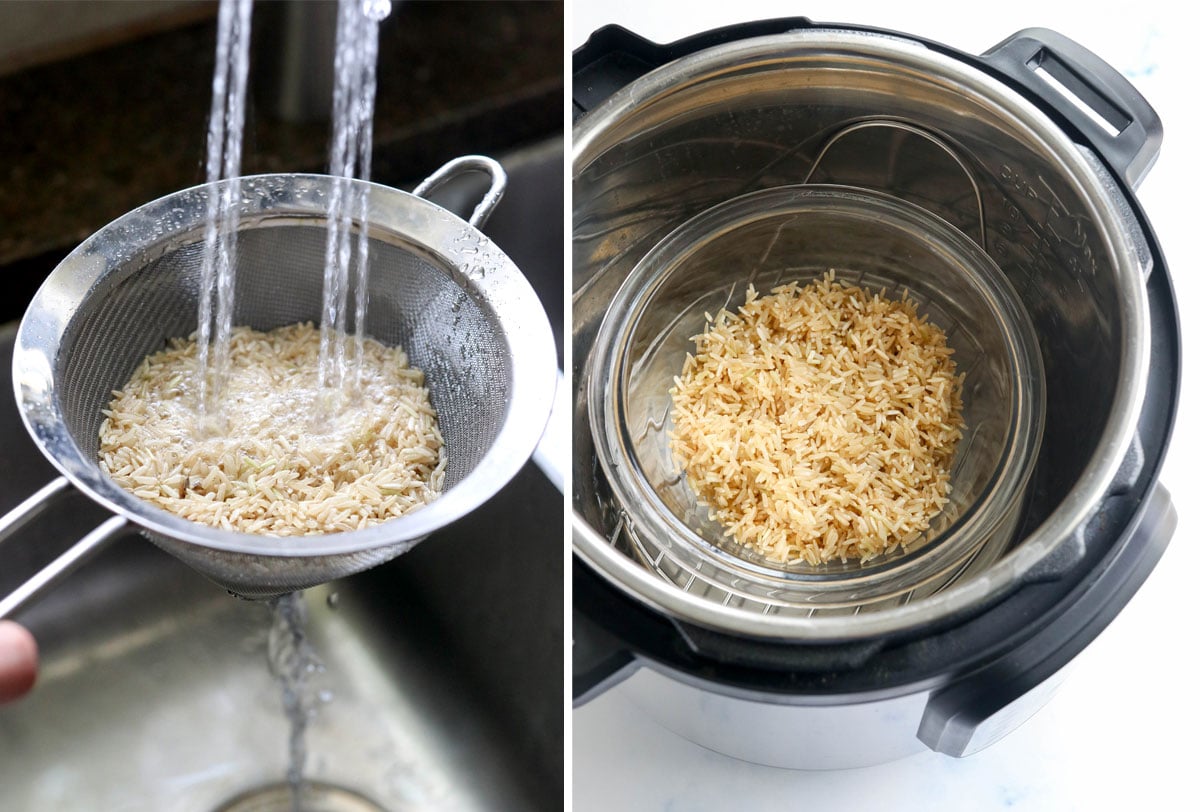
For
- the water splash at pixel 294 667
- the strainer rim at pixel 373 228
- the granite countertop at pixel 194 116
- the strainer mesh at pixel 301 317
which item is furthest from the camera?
the granite countertop at pixel 194 116

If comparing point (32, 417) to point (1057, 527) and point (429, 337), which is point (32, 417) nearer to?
point (429, 337)

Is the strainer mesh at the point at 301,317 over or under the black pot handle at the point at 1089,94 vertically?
under

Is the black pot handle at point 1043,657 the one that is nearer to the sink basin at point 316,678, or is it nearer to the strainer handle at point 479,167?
the sink basin at point 316,678

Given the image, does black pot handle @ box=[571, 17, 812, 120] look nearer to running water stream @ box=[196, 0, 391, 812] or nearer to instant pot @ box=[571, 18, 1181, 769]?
instant pot @ box=[571, 18, 1181, 769]

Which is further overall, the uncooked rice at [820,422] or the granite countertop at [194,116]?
the granite countertop at [194,116]

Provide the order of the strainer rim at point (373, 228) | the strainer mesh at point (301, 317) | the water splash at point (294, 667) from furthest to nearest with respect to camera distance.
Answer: the water splash at point (294, 667)
the strainer mesh at point (301, 317)
the strainer rim at point (373, 228)

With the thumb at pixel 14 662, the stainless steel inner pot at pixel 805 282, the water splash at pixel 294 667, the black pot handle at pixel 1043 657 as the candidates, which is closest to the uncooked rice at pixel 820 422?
the stainless steel inner pot at pixel 805 282

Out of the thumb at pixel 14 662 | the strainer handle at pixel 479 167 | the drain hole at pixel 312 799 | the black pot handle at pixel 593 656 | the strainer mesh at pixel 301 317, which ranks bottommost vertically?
the drain hole at pixel 312 799

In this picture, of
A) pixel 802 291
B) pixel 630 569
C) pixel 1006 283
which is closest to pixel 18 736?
pixel 630 569
